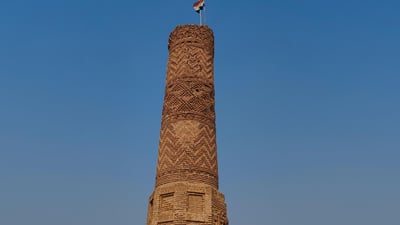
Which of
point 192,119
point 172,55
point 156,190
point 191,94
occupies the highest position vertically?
point 172,55

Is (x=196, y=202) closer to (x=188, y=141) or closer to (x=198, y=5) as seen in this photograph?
(x=188, y=141)

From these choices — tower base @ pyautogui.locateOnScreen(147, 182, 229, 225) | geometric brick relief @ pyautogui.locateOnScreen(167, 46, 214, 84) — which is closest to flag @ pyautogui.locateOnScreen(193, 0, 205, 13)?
geometric brick relief @ pyautogui.locateOnScreen(167, 46, 214, 84)

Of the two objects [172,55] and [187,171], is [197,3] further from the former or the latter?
[187,171]

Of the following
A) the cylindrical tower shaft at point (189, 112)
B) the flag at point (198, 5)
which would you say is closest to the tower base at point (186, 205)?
the cylindrical tower shaft at point (189, 112)

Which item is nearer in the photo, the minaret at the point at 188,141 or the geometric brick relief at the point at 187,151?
the minaret at the point at 188,141

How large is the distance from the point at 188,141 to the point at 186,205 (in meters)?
1.96

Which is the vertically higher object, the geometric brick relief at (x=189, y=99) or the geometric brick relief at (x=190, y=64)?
the geometric brick relief at (x=190, y=64)

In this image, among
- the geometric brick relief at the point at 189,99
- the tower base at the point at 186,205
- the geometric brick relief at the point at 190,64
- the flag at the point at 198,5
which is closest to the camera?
the tower base at the point at 186,205

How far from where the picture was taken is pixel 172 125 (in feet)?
45.3

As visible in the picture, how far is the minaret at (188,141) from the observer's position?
12617 mm

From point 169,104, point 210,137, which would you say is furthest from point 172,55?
point 210,137

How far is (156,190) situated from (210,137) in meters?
2.32

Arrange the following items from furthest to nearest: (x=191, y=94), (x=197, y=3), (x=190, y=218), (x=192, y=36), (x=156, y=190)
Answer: (x=197, y=3) → (x=192, y=36) → (x=191, y=94) → (x=156, y=190) → (x=190, y=218)

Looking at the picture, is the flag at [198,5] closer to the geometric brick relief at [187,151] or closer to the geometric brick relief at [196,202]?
the geometric brick relief at [187,151]
